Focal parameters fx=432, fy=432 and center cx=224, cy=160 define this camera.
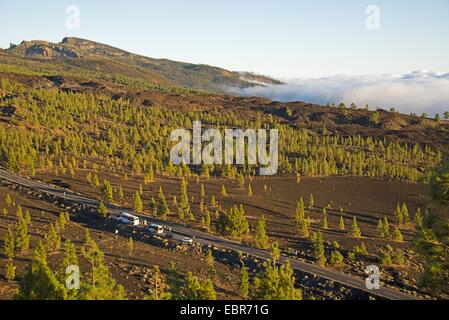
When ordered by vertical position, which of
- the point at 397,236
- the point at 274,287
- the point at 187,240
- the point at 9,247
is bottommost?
the point at 397,236

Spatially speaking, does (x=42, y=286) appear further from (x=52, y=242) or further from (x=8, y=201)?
(x=8, y=201)

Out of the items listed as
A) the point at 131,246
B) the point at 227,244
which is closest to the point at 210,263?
the point at 227,244

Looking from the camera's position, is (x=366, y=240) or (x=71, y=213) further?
(x=71, y=213)

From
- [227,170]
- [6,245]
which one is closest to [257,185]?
[227,170]

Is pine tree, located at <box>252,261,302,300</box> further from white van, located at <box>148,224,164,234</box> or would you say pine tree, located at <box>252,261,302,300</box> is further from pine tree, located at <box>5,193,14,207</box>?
pine tree, located at <box>5,193,14,207</box>

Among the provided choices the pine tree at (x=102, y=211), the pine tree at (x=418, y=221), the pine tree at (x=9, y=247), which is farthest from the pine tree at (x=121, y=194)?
the pine tree at (x=418, y=221)

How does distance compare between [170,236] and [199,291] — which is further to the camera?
[170,236]

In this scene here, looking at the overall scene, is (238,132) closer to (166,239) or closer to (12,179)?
(12,179)
